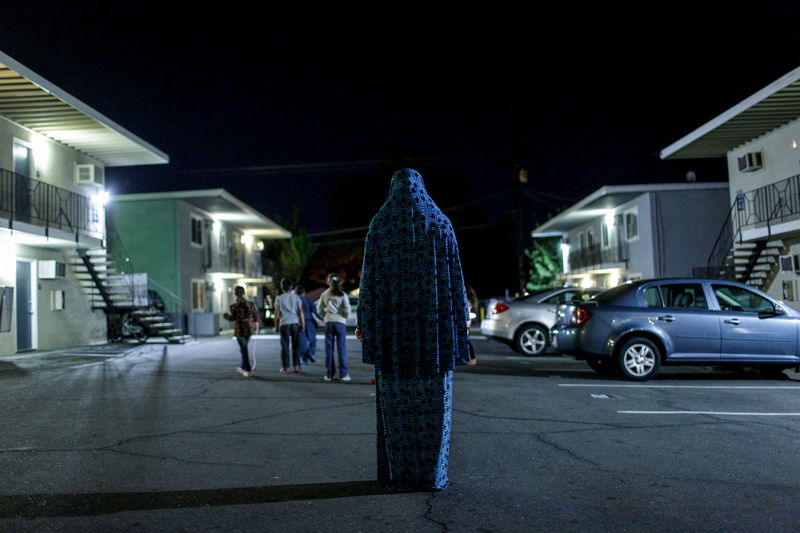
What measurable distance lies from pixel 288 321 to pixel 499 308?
19.8ft

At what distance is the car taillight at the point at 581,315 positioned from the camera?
38.3ft

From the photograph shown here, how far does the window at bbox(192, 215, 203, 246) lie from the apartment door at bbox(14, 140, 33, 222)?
493 inches

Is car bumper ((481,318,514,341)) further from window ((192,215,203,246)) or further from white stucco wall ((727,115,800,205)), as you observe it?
window ((192,215,203,246))

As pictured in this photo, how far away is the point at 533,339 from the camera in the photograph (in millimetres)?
16906

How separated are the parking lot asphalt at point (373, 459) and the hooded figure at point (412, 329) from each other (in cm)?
29

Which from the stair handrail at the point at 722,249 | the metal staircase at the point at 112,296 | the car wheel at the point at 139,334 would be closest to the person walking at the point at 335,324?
the metal staircase at the point at 112,296

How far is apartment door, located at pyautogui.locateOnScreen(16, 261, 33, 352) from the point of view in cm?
1955

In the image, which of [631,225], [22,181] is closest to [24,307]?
[22,181]

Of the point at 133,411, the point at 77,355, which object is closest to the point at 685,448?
the point at 133,411

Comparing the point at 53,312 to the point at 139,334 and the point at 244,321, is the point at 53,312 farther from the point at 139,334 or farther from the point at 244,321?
the point at 244,321

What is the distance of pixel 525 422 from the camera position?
24.7ft

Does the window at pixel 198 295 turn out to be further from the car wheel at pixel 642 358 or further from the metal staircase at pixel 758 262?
the car wheel at pixel 642 358

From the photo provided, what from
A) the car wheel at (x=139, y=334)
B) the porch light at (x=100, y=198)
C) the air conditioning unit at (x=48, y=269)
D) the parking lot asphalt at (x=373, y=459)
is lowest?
the parking lot asphalt at (x=373, y=459)

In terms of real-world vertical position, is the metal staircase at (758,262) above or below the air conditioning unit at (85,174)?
below
